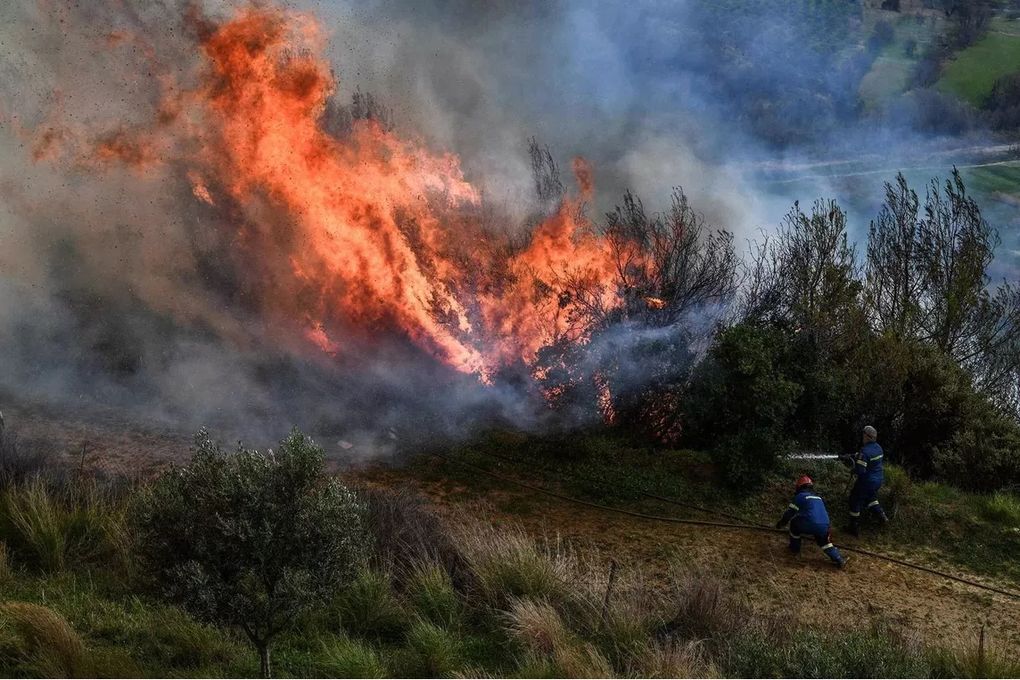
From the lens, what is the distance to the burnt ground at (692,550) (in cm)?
1049

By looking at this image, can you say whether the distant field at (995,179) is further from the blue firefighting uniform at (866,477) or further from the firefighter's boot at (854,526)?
the firefighter's boot at (854,526)

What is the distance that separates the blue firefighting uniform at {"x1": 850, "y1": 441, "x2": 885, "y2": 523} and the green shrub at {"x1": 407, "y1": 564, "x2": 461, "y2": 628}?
6487mm

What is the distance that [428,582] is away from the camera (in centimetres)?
991

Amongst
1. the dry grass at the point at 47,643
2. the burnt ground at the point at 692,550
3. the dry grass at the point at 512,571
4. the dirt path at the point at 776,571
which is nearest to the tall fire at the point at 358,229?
the burnt ground at the point at 692,550

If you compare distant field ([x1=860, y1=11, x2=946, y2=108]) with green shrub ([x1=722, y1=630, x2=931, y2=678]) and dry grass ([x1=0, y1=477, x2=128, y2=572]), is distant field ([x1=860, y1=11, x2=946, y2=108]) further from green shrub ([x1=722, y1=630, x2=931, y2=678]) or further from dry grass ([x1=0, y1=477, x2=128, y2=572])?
dry grass ([x1=0, y1=477, x2=128, y2=572])

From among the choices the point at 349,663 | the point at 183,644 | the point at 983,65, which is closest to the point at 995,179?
the point at 983,65

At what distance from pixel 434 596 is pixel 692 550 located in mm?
4367

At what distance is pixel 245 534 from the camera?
22.5 feet

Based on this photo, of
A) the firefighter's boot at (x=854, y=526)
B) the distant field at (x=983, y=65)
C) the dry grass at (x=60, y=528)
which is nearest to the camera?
the dry grass at (x=60, y=528)

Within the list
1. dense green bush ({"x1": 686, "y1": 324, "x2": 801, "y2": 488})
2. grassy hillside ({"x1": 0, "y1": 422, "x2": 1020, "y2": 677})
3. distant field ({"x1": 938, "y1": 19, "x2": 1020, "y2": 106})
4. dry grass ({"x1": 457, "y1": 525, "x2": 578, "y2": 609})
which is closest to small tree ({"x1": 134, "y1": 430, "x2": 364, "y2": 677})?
grassy hillside ({"x1": 0, "y1": 422, "x2": 1020, "y2": 677})

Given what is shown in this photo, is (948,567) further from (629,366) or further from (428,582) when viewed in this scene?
(428,582)

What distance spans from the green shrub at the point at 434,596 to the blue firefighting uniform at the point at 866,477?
21.3ft

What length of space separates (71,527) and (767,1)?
7147 centimetres

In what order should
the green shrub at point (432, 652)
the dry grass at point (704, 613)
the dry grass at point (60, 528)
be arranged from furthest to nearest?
the dry grass at point (60, 528) < the dry grass at point (704, 613) < the green shrub at point (432, 652)
